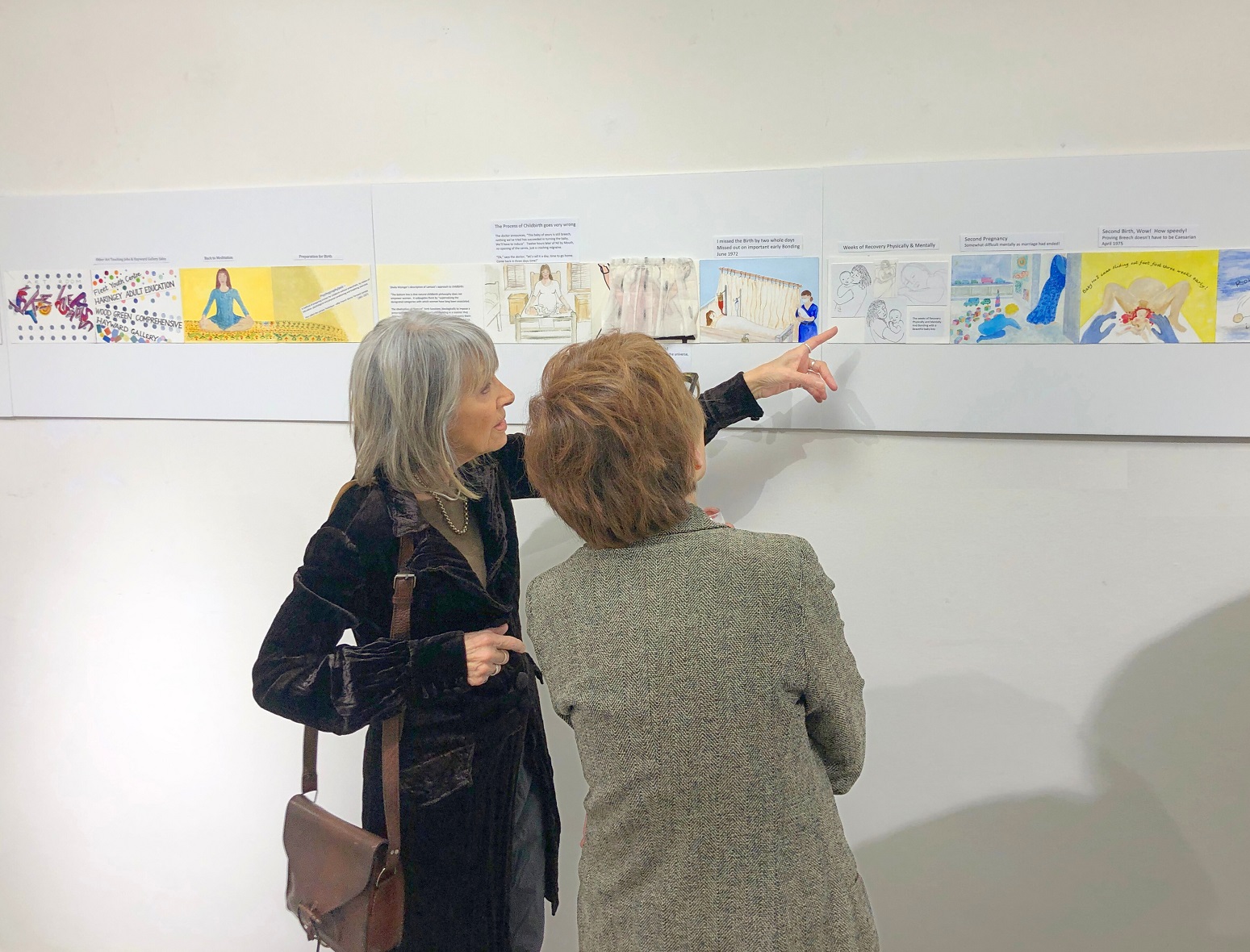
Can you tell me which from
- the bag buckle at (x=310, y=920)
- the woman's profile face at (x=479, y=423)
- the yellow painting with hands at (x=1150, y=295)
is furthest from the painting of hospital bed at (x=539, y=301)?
the bag buckle at (x=310, y=920)

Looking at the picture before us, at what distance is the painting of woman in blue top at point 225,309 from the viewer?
192cm

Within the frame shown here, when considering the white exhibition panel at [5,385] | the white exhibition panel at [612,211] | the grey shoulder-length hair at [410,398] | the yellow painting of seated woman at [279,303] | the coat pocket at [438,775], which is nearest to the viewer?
the grey shoulder-length hair at [410,398]

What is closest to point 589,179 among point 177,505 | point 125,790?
point 177,505

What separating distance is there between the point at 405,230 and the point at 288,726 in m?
1.21

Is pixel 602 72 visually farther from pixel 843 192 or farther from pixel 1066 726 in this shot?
pixel 1066 726

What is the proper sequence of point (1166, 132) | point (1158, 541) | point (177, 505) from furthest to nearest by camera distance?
point (177, 505)
point (1158, 541)
point (1166, 132)

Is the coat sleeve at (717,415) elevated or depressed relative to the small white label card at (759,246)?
depressed

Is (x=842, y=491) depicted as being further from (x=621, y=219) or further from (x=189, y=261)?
(x=189, y=261)

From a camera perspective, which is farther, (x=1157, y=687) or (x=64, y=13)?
(x=64, y=13)

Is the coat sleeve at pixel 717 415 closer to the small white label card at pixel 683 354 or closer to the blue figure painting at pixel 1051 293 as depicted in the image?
the small white label card at pixel 683 354

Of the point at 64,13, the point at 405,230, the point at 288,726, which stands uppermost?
the point at 64,13

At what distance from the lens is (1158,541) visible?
5.55 feet

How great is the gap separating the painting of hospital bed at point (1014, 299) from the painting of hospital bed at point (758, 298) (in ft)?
0.92

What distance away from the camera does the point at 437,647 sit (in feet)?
4.38
